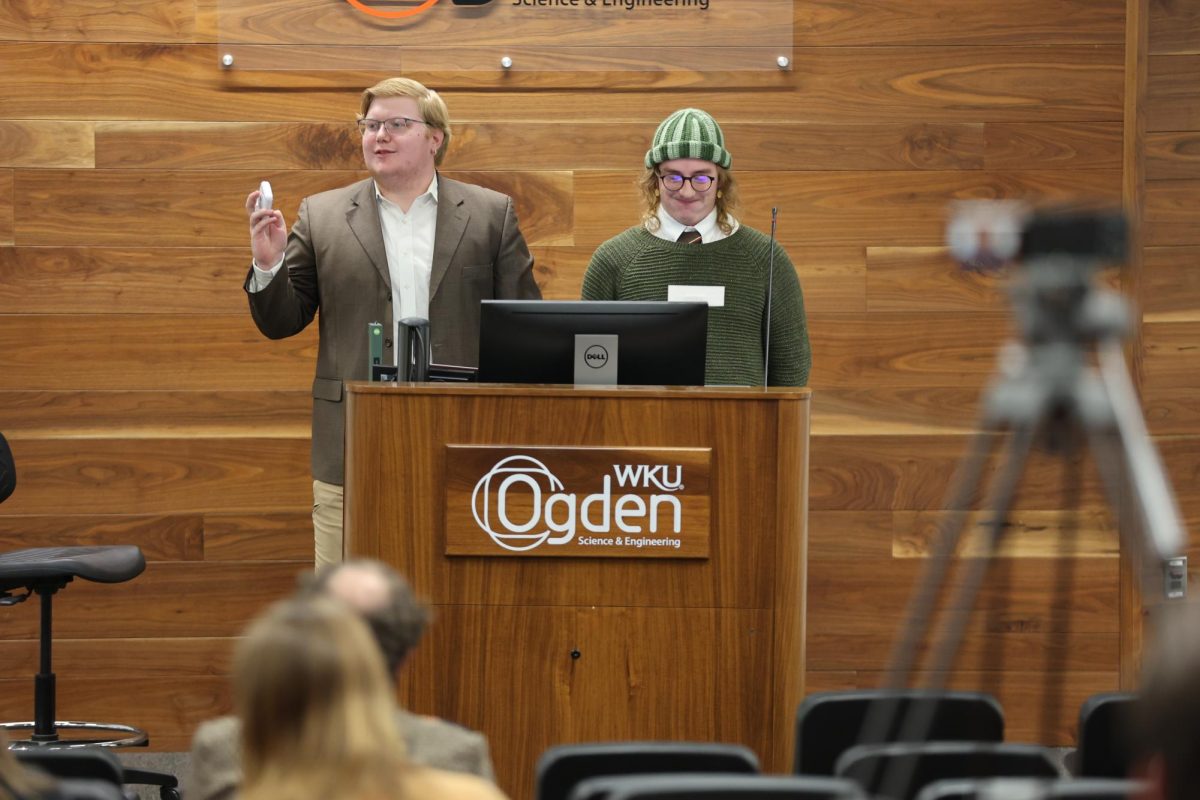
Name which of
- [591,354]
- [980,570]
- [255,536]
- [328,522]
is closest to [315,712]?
[980,570]

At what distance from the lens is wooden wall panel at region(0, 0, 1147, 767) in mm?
4906

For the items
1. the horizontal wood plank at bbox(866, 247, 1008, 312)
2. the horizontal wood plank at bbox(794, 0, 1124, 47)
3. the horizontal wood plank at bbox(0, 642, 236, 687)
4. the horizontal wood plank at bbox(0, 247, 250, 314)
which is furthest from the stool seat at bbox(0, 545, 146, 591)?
the horizontal wood plank at bbox(794, 0, 1124, 47)

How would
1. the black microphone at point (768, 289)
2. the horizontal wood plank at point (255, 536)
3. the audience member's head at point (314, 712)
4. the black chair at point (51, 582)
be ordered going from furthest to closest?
the horizontal wood plank at point (255, 536)
the black chair at point (51, 582)
the black microphone at point (768, 289)
the audience member's head at point (314, 712)

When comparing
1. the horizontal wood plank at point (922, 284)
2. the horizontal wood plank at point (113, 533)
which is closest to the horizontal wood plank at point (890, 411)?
the horizontal wood plank at point (922, 284)

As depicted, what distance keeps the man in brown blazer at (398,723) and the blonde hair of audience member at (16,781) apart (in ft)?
0.87

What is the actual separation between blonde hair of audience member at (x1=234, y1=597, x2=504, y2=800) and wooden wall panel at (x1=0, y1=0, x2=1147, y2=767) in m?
3.33

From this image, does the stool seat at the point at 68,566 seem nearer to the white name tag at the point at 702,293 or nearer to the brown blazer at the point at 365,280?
the brown blazer at the point at 365,280

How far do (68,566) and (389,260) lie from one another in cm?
117

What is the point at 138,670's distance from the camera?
496 cm

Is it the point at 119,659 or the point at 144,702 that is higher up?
the point at 119,659

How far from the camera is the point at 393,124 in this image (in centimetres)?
429

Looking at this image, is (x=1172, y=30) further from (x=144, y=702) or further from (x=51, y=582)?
(x=144, y=702)

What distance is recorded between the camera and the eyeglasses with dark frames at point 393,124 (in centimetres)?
428

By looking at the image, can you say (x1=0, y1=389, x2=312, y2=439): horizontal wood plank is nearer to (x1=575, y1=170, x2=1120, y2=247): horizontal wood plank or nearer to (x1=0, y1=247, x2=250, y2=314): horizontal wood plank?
(x1=0, y1=247, x2=250, y2=314): horizontal wood plank
